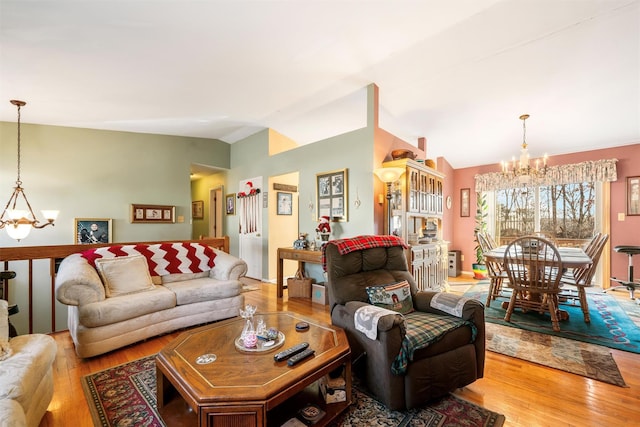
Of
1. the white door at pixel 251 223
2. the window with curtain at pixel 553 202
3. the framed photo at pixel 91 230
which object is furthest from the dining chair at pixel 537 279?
the framed photo at pixel 91 230

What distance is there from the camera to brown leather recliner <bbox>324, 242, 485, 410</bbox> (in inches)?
63.6

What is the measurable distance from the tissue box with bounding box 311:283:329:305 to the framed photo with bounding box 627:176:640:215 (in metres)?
5.07

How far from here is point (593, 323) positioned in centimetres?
308

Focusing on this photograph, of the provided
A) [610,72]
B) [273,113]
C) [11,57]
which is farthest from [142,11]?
[610,72]

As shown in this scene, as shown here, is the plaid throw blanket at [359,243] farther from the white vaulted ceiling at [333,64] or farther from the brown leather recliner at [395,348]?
the white vaulted ceiling at [333,64]

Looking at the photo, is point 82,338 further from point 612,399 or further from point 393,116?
point 393,116

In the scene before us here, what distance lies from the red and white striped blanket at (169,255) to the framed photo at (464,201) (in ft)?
17.3

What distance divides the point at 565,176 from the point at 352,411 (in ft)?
18.4

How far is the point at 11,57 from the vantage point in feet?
7.64

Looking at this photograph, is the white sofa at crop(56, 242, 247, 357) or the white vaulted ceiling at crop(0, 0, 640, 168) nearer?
the white vaulted ceiling at crop(0, 0, 640, 168)

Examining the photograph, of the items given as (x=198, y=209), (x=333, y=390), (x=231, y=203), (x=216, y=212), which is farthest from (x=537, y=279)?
(x=198, y=209)

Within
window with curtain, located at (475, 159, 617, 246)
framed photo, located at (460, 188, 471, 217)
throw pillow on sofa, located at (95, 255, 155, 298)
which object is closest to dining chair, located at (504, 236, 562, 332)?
window with curtain, located at (475, 159, 617, 246)

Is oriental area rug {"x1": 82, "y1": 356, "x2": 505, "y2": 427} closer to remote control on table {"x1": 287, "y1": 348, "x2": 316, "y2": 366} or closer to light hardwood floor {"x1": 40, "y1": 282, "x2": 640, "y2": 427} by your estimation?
light hardwood floor {"x1": 40, "y1": 282, "x2": 640, "y2": 427}

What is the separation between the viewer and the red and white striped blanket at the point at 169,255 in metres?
3.09
